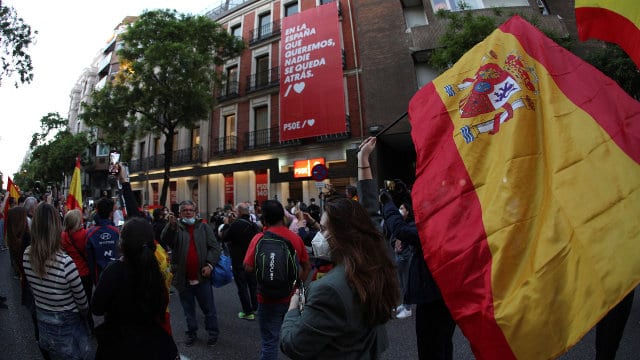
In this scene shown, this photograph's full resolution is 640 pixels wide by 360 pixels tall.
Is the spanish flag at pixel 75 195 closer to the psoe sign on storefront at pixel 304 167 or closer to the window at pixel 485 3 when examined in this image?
the psoe sign on storefront at pixel 304 167

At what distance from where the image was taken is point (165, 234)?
4.46m

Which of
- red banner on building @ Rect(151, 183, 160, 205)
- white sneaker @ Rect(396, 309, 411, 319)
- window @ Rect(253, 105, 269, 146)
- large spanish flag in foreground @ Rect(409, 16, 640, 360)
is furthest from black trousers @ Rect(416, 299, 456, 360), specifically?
red banner on building @ Rect(151, 183, 160, 205)

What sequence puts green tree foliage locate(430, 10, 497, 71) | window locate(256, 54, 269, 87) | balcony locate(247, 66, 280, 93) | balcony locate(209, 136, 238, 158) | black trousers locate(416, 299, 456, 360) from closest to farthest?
1. black trousers locate(416, 299, 456, 360)
2. green tree foliage locate(430, 10, 497, 71)
3. balcony locate(247, 66, 280, 93)
4. window locate(256, 54, 269, 87)
5. balcony locate(209, 136, 238, 158)

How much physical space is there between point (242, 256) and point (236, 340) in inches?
51.9

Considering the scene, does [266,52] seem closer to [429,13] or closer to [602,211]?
[429,13]

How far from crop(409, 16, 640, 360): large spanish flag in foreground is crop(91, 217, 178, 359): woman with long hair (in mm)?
1660

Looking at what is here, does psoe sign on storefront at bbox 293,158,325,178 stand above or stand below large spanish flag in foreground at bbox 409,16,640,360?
above

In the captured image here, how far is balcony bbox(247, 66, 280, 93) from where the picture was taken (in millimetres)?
18844

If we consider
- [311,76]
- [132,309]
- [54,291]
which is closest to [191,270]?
[54,291]

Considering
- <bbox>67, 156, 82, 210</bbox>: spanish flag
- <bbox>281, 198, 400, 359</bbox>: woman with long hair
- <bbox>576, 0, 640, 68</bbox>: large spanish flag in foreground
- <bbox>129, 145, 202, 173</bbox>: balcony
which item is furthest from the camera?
<bbox>129, 145, 202, 173</bbox>: balcony

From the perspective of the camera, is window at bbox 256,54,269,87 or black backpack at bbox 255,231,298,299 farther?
window at bbox 256,54,269,87

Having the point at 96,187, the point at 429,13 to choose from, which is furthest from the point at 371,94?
the point at 96,187

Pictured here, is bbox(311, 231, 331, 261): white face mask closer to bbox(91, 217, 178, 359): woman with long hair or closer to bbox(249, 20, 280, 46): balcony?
bbox(91, 217, 178, 359): woman with long hair

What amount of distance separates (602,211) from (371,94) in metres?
14.9
